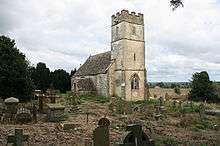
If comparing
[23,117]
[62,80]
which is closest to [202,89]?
[62,80]

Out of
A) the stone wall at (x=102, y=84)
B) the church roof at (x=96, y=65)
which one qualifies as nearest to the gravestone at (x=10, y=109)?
the stone wall at (x=102, y=84)

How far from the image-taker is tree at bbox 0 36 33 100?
26062mm

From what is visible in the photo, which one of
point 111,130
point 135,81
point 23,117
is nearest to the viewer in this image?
point 111,130

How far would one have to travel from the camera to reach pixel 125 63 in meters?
36.8

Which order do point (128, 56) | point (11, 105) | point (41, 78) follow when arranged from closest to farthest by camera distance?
point (11, 105) < point (128, 56) < point (41, 78)

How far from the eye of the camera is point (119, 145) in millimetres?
7531

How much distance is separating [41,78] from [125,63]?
14.7m

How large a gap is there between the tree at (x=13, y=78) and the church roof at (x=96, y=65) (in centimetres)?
1266

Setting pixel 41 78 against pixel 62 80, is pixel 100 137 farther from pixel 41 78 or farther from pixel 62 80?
pixel 62 80

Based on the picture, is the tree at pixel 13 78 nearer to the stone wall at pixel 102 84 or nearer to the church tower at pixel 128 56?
the stone wall at pixel 102 84

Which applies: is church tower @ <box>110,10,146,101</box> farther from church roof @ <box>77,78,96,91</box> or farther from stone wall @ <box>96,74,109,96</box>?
church roof @ <box>77,78,96,91</box>

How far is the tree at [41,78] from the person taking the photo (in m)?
44.9

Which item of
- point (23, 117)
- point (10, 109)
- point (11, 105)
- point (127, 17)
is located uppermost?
point (127, 17)

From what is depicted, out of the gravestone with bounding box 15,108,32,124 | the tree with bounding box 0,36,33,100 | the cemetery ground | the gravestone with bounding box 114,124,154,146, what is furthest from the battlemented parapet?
the gravestone with bounding box 114,124,154,146
